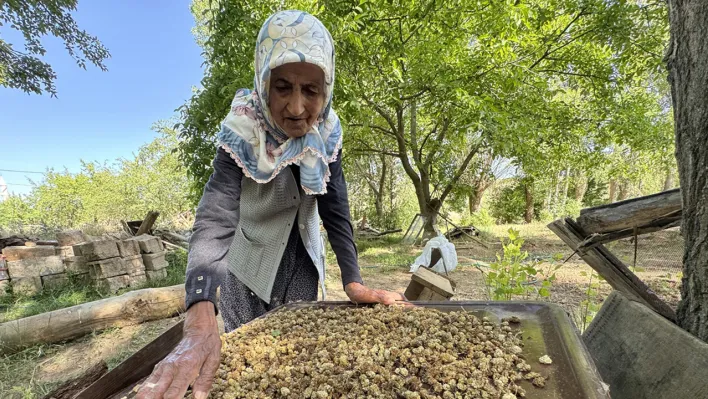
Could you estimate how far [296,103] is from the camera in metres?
1.19

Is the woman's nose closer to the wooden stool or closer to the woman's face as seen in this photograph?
the woman's face

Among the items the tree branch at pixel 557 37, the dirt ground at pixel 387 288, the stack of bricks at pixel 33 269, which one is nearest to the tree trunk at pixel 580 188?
the dirt ground at pixel 387 288

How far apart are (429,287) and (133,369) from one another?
3.90 feet

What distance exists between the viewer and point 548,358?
812 mm

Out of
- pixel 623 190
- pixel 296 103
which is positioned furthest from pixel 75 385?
pixel 623 190

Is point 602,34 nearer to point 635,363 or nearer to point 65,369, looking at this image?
point 635,363

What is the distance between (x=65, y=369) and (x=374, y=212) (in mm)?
12078

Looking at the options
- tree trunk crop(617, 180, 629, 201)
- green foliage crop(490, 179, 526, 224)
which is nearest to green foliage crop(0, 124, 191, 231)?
green foliage crop(490, 179, 526, 224)

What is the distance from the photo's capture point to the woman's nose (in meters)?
1.19

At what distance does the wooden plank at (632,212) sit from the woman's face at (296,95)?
3.33 ft

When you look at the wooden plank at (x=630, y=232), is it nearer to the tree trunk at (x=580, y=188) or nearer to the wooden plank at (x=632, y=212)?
the wooden plank at (x=632, y=212)

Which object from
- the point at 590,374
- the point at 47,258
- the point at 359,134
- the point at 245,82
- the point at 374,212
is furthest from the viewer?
the point at 374,212

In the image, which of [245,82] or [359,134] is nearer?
[245,82]

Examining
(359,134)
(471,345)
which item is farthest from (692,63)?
(359,134)
